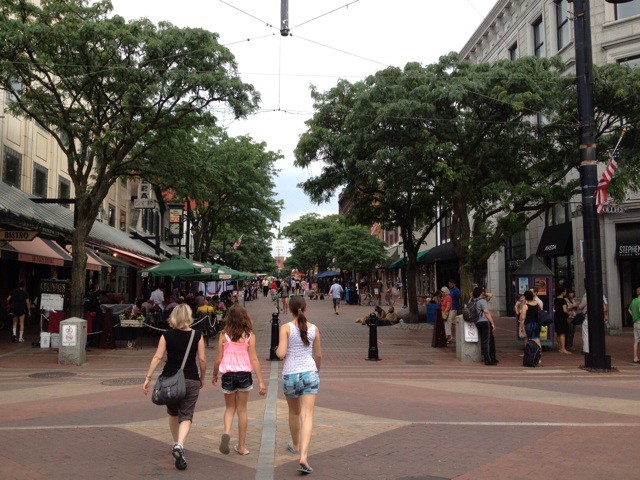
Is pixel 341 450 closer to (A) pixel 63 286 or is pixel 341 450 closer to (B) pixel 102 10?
(A) pixel 63 286

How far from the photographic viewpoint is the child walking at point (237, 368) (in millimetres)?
5922

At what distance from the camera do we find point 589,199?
12.7m

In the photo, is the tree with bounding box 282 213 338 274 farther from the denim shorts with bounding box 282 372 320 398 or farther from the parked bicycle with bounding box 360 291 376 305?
the denim shorts with bounding box 282 372 320 398

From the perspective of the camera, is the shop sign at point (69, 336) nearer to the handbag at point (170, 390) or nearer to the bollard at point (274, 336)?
the bollard at point (274, 336)

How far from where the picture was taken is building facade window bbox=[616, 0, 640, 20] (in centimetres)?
2008

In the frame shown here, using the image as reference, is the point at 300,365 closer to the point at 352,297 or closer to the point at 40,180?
the point at 40,180

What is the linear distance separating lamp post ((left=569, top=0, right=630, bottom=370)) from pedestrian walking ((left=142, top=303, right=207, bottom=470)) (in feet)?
31.7

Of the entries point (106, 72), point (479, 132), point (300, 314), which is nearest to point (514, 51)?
point (479, 132)

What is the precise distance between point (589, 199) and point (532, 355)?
363cm

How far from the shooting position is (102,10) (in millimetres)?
15195

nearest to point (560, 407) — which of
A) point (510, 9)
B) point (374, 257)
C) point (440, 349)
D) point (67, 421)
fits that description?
point (67, 421)

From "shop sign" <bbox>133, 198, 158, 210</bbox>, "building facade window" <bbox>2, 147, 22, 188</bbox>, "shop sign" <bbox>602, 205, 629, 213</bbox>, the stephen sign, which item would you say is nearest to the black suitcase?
"shop sign" <bbox>602, 205, 629, 213</bbox>

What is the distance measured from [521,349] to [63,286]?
1260cm

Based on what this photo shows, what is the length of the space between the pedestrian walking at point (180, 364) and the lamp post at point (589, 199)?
381 inches
